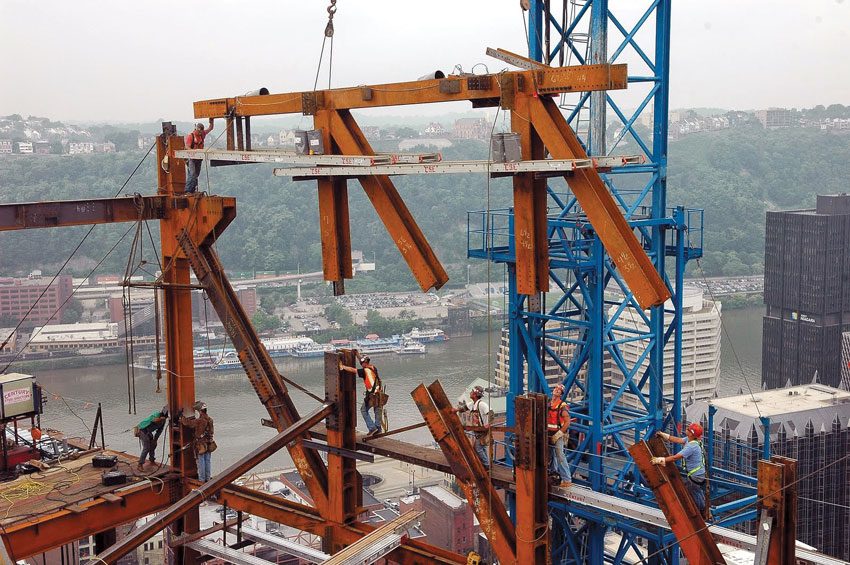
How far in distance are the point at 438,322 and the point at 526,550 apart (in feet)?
283

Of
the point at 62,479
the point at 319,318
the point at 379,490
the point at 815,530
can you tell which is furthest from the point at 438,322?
the point at 62,479

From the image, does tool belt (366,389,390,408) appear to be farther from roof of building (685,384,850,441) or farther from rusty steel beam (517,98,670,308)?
roof of building (685,384,850,441)

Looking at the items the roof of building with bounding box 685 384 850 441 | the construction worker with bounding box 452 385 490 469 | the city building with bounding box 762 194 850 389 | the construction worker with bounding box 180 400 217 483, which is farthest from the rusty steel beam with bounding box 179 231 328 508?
the city building with bounding box 762 194 850 389

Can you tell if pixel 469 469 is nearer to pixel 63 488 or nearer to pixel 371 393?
pixel 371 393

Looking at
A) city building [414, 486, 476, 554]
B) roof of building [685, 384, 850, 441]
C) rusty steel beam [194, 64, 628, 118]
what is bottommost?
city building [414, 486, 476, 554]

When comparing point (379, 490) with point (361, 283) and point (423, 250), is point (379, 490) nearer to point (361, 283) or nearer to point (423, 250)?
point (361, 283)

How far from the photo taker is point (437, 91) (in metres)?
11.6

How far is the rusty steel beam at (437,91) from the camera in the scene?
10.4m

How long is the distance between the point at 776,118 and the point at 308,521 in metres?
156

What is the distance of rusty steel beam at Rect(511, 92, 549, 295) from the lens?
11125 millimetres

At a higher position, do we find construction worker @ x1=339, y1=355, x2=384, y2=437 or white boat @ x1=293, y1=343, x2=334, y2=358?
construction worker @ x1=339, y1=355, x2=384, y2=437

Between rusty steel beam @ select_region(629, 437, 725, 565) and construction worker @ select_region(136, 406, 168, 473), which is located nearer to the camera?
rusty steel beam @ select_region(629, 437, 725, 565)

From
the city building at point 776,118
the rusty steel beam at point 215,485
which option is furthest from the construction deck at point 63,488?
the city building at point 776,118

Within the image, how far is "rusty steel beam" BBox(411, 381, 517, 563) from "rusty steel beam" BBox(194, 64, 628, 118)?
11.1 ft
